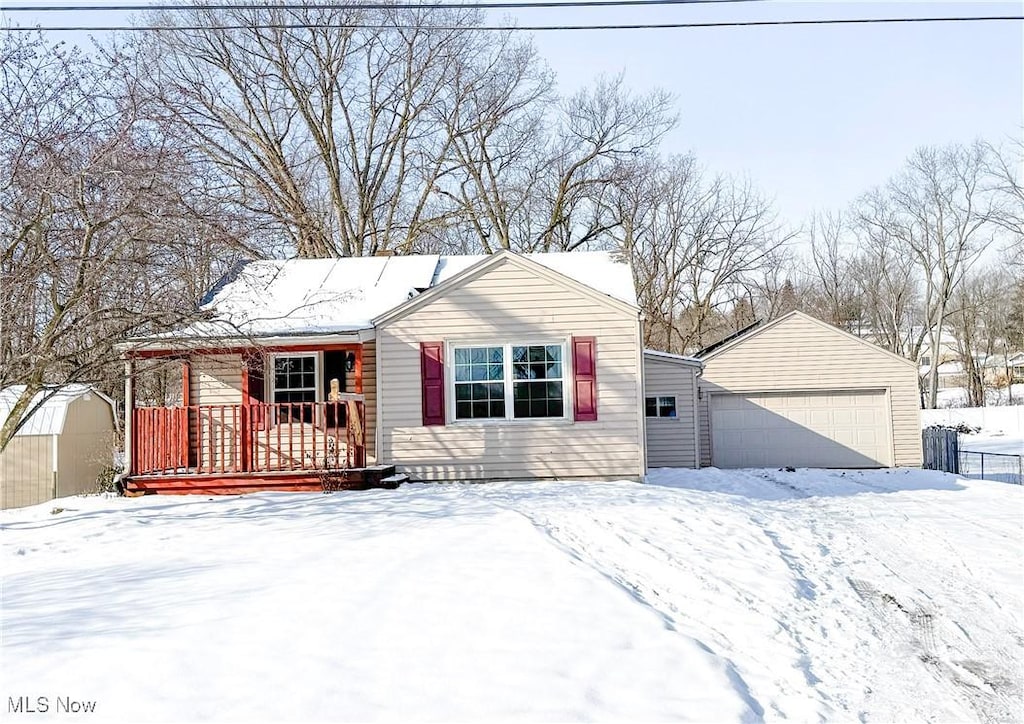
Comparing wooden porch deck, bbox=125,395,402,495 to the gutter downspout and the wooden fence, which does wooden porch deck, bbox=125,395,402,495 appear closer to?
the gutter downspout

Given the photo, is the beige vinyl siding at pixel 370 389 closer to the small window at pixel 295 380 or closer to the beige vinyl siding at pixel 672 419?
the small window at pixel 295 380

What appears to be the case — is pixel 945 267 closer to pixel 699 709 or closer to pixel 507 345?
pixel 507 345

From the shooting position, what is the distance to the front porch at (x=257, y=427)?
1277 cm

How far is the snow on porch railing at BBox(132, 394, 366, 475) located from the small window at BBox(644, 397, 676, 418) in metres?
8.32

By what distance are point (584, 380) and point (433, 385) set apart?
2.46 meters

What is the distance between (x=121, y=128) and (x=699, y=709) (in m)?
8.71

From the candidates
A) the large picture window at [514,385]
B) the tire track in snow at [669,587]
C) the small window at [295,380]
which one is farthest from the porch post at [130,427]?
the tire track in snow at [669,587]

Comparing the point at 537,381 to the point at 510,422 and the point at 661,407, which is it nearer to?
the point at 510,422

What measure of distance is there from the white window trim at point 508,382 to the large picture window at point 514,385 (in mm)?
16

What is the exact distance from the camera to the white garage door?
2067 centimetres

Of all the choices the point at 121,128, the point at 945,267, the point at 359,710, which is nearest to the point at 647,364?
the point at 121,128

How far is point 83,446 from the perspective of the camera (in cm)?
1922

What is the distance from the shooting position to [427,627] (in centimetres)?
534

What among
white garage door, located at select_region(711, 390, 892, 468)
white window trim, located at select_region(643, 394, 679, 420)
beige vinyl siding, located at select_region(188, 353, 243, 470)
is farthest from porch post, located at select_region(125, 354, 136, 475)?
white garage door, located at select_region(711, 390, 892, 468)
